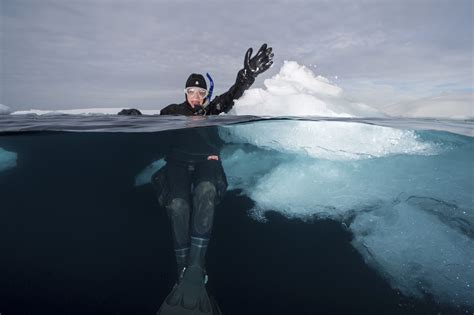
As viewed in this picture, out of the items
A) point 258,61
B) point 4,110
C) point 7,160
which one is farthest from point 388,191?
point 4,110

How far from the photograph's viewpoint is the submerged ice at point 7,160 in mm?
11608

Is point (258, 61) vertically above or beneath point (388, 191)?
above

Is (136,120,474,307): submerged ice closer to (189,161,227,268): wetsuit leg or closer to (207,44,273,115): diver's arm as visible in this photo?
(207,44,273,115): diver's arm

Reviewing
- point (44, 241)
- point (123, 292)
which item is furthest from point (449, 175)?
point (44, 241)

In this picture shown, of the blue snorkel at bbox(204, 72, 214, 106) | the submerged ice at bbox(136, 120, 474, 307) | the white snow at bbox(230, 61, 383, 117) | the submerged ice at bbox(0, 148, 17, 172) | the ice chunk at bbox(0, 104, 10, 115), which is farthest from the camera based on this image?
the ice chunk at bbox(0, 104, 10, 115)

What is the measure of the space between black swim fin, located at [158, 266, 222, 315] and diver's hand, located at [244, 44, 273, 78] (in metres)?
4.68

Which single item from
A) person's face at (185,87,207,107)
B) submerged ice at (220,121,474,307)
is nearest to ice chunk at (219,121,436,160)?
submerged ice at (220,121,474,307)

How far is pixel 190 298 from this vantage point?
4.20 metres

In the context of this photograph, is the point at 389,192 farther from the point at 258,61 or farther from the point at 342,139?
the point at 258,61

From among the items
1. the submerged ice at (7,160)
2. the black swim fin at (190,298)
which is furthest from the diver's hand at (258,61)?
the submerged ice at (7,160)

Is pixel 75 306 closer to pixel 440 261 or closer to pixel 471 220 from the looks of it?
pixel 440 261

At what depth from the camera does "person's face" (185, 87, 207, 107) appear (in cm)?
705

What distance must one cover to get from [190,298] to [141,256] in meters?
6.96

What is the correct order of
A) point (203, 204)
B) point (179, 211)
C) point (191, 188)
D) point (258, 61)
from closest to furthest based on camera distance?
point (179, 211) → point (203, 204) → point (191, 188) → point (258, 61)
